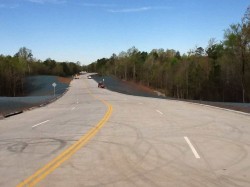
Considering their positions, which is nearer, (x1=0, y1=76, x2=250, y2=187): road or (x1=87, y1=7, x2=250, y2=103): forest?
(x1=0, y1=76, x2=250, y2=187): road

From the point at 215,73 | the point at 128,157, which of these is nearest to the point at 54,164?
the point at 128,157

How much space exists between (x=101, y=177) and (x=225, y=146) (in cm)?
529

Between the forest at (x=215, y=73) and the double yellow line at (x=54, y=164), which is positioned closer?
the double yellow line at (x=54, y=164)

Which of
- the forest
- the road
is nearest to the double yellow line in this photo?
the road

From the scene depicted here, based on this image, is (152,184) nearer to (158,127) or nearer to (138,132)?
(138,132)

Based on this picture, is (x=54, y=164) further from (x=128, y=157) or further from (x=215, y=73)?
(x=215, y=73)

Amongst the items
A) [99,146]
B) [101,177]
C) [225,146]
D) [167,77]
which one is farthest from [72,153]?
[167,77]

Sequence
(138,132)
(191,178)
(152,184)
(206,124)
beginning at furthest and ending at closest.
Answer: (206,124)
(138,132)
(191,178)
(152,184)

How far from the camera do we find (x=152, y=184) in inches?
278

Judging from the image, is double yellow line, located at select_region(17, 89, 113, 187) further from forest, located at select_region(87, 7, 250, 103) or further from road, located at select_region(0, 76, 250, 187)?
forest, located at select_region(87, 7, 250, 103)

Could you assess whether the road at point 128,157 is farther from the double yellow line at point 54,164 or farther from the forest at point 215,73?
the forest at point 215,73

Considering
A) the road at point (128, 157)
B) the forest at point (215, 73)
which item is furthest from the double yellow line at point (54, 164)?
the forest at point (215, 73)

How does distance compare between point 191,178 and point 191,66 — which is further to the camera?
point 191,66

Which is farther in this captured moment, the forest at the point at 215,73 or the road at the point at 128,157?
the forest at the point at 215,73
